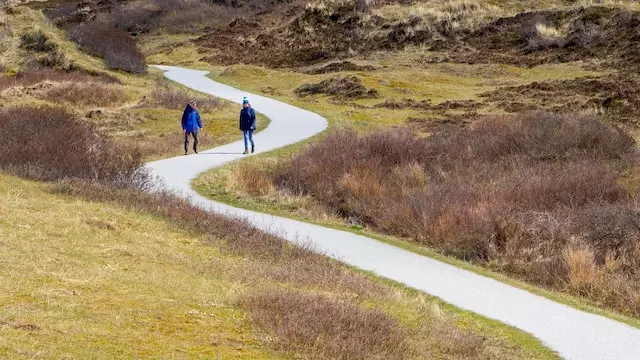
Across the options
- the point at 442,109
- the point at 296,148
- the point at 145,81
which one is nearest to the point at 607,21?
the point at 442,109

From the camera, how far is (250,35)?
7219 cm

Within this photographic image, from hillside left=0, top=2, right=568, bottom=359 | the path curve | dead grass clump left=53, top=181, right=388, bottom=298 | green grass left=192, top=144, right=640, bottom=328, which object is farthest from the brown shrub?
dead grass clump left=53, top=181, right=388, bottom=298

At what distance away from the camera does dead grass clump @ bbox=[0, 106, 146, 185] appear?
681 inches

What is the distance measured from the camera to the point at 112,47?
54.0 m

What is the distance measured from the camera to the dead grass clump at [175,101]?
36781mm

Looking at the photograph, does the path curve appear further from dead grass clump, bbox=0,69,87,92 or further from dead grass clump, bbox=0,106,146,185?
dead grass clump, bbox=0,69,87,92

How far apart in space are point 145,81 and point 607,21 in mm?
29567

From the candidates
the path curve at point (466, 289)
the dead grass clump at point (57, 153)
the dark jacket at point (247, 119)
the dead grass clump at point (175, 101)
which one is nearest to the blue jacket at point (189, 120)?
the dark jacket at point (247, 119)

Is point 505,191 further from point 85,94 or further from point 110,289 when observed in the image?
point 85,94

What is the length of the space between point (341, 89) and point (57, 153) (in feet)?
88.6

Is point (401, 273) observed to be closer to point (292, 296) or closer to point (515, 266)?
point (515, 266)

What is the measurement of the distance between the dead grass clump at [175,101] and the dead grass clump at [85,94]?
1.47 meters

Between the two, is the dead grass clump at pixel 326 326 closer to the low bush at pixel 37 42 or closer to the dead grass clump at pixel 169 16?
the low bush at pixel 37 42

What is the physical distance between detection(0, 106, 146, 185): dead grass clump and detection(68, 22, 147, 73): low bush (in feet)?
107
